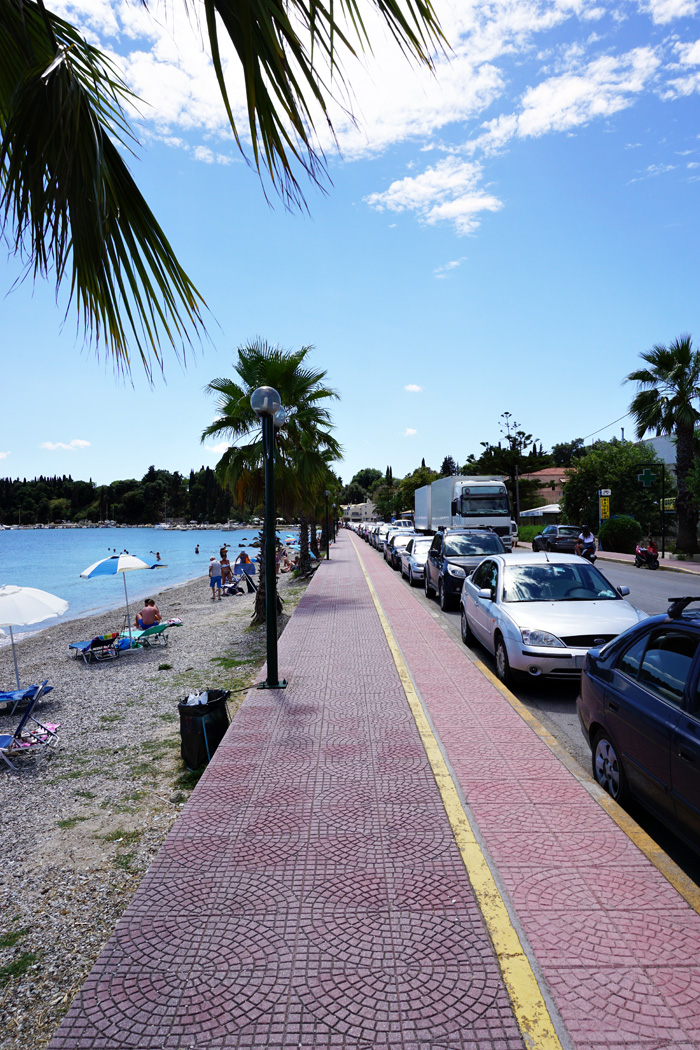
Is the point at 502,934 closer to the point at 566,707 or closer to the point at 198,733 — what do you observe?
the point at 198,733

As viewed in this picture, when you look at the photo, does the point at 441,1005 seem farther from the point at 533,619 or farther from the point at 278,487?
the point at 278,487

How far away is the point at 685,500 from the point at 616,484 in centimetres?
783

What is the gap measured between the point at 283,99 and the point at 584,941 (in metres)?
3.44

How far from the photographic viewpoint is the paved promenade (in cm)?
247

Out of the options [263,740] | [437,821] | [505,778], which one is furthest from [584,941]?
[263,740]

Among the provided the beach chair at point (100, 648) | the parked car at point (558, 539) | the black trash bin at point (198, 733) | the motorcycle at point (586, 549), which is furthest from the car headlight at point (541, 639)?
the parked car at point (558, 539)

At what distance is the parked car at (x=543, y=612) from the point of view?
282 inches

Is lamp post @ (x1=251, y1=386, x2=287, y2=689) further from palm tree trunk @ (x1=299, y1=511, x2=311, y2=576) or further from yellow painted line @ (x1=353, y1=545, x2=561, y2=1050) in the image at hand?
palm tree trunk @ (x1=299, y1=511, x2=311, y2=576)

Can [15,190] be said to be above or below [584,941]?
above

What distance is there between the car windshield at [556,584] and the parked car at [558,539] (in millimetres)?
21094

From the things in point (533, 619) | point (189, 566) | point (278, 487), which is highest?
point (278, 487)

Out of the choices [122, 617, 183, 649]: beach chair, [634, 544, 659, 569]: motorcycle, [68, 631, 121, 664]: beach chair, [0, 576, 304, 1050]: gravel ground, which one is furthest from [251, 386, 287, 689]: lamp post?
[634, 544, 659, 569]: motorcycle

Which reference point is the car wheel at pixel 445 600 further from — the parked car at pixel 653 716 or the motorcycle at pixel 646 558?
the motorcycle at pixel 646 558

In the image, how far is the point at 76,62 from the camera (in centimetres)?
194
